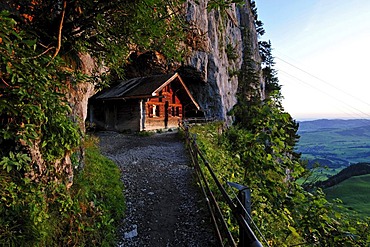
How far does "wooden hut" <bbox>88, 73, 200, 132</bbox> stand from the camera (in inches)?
771

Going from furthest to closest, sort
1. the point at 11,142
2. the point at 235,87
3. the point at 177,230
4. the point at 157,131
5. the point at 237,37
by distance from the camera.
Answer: the point at 237,37
the point at 235,87
the point at 157,131
the point at 177,230
the point at 11,142

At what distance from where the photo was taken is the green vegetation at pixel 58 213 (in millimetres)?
3201

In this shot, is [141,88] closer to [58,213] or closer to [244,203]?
[58,213]

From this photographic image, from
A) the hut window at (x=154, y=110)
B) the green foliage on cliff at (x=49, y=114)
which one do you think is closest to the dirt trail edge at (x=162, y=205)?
the green foliage on cliff at (x=49, y=114)

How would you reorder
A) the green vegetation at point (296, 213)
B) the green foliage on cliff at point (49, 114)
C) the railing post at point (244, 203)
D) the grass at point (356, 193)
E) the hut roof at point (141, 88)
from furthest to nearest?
the grass at point (356, 193) < the hut roof at point (141, 88) < the green vegetation at point (296, 213) < the green foliage on cliff at point (49, 114) < the railing post at point (244, 203)

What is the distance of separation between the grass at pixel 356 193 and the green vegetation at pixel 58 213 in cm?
5365

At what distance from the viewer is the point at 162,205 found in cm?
611

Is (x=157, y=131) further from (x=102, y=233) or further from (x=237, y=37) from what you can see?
(x=237, y=37)

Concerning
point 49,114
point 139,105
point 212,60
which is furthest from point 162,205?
point 212,60

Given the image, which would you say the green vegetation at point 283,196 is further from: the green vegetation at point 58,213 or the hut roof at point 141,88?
the hut roof at point 141,88

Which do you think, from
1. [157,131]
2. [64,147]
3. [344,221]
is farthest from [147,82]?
[344,221]

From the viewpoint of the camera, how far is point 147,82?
2100 cm

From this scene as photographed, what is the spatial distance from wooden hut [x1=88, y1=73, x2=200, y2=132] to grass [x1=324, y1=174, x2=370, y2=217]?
42.5 metres

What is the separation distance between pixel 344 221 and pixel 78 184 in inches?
219
